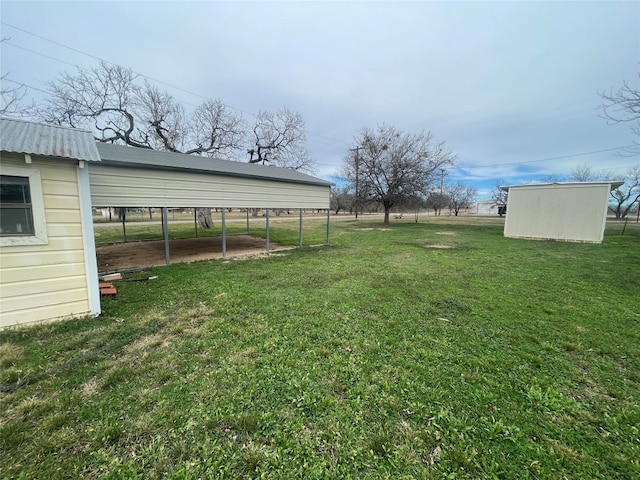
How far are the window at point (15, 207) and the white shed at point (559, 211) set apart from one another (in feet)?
60.5

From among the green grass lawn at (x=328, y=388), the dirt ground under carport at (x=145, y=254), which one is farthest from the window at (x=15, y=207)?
Result: the dirt ground under carport at (x=145, y=254)

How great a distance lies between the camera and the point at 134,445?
72.4 inches

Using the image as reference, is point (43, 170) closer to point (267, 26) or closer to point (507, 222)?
point (267, 26)

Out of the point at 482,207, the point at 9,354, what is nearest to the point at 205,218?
the point at 9,354

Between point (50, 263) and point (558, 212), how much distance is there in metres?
18.7

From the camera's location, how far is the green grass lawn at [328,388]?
→ 1.75 m

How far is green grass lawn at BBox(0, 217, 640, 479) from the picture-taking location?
1748 mm

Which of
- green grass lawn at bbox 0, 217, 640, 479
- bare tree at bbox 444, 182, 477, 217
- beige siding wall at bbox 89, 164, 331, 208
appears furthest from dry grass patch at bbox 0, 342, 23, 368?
bare tree at bbox 444, 182, 477, 217

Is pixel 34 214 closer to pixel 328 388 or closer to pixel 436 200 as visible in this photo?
pixel 328 388

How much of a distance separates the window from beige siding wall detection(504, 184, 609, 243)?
18522mm

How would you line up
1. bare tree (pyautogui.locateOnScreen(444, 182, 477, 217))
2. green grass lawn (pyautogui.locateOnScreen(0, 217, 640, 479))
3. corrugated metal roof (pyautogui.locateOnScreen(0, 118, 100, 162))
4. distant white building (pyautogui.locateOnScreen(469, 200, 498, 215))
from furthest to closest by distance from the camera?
distant white building (pyautogui.locateOnScreen(469, 200, 498, 215))
bare tree (pyautogui.locateOnScreen(444, 182, 477, 217))
corrugated metal roof (pyautogui.locateOnScreen(0, 118, 100, 162))
green grass lawn (pyautogui.locateOnScreen(0, 217, 640, 479))

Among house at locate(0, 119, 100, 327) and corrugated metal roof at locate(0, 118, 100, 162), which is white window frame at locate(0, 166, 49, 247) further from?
corrugated metal roof at locate(0, 118, 100, 162)

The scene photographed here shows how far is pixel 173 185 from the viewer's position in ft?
23.5

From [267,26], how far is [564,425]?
16.5 m
